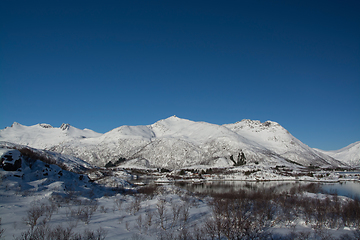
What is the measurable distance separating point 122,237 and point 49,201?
14.1 meters

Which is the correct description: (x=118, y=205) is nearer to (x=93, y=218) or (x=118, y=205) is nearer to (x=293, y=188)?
(x=93, y=218)

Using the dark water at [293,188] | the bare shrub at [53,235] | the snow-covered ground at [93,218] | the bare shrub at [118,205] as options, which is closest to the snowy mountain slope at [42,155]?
the snow-covered ground at [93,218]

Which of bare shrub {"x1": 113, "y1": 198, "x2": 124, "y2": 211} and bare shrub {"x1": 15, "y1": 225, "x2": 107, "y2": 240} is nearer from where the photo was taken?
bare shrub {"x1": 15, "y1": 225, "x2": 107, "y2": 240}

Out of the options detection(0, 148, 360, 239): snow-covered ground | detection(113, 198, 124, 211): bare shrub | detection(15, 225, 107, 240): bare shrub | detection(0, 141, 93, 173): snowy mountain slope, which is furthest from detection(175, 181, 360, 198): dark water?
detection(15, 225, 107, 240): bare shrub

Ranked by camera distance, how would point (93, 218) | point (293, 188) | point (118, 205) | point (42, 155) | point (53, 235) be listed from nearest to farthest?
point (53, 235), point (93, 218), point (118, 205), point (42, 155), point (293, 188)

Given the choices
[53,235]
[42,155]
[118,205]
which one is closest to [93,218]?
[118,205]

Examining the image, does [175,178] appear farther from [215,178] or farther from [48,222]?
[48,222]

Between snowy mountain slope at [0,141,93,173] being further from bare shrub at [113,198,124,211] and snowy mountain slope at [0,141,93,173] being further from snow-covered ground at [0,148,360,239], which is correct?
bare shrub at [113,198,124,211]

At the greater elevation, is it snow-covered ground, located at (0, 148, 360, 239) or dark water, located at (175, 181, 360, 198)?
snow-covered ground, located at (0, 148, 360, 239)

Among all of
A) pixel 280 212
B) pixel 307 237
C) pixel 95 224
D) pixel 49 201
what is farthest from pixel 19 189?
pixel 280 212

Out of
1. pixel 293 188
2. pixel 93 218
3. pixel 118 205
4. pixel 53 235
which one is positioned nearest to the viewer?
pixel 53 235

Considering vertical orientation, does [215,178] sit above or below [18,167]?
below

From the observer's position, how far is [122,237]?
21562 millimetres

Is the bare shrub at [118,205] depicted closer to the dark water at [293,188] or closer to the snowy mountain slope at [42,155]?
the snowy mountain slope at [42,155]
